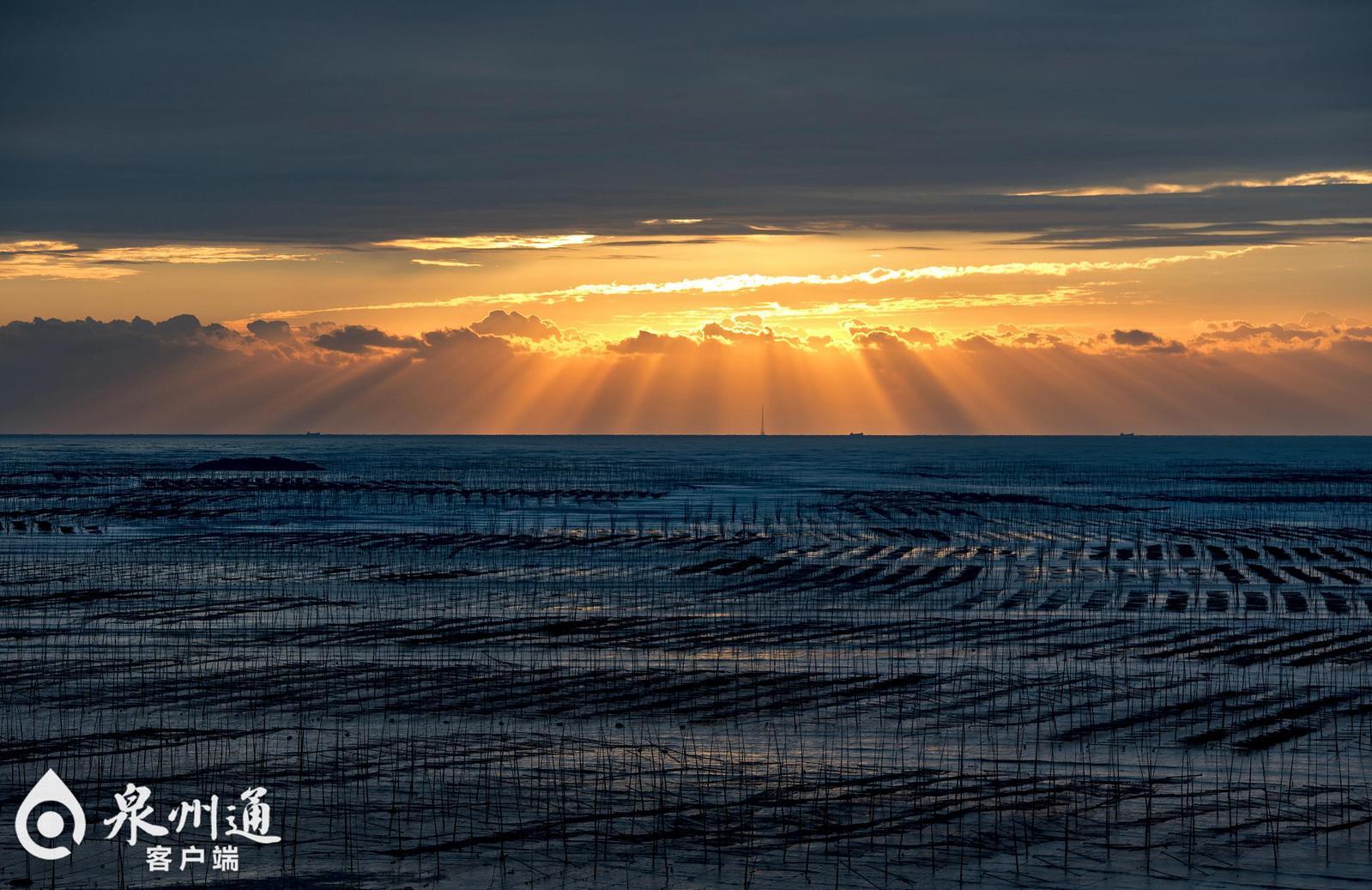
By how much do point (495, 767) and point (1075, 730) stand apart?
24.6 ft

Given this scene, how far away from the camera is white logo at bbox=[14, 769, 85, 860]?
1159 centimetres

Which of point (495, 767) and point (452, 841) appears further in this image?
point (495, 767)

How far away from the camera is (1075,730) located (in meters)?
16.4

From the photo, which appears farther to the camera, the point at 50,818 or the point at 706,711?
the point at 706,711

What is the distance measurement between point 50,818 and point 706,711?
Result: 8.37 metres

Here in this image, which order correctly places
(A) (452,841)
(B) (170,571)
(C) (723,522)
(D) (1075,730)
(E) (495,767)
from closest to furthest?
(A) (452,841)
(E) (495,767)
(D) (1075,730)
(B) (170,571)
(C) (723,522)

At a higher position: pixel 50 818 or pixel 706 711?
pixel 706 711

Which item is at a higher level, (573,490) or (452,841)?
(573,490)

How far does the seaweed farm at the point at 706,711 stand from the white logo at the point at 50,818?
0.17 meters

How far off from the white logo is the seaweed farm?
168 millimetres

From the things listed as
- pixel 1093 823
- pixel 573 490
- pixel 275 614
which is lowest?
pixel 1093 823

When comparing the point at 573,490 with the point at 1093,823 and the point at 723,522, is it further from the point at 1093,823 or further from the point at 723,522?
the point at 1093,823

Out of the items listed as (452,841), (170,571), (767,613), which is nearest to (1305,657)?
(767,613)

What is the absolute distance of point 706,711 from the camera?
57.6 ft
